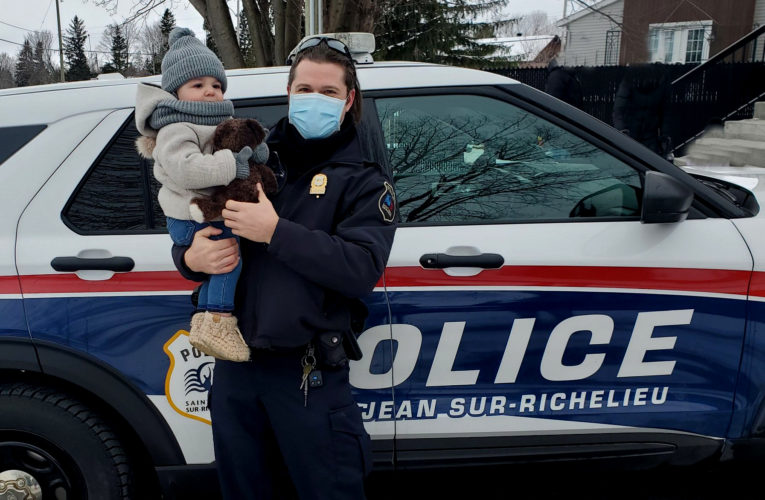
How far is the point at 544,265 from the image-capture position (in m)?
2.12

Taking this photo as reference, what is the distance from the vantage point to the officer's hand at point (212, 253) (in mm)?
1604

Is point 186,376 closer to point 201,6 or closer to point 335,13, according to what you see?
point 335,13

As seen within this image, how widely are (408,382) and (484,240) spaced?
1.72ft

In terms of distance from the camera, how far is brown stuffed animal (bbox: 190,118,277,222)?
158 cm

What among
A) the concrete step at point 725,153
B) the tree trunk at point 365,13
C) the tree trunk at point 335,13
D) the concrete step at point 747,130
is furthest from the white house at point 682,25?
the tree trunk at point 335,13

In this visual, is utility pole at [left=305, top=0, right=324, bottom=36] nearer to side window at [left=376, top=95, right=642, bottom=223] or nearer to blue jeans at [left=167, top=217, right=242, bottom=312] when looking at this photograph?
side window at [left=376, top=95, right=642, bottom=223]

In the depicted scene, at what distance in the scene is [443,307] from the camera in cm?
210

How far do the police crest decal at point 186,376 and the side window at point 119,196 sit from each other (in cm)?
39

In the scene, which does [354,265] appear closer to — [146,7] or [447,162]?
[447,162]

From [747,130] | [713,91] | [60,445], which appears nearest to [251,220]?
[60,445]

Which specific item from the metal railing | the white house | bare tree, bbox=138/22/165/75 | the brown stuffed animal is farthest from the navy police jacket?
bare tree, bbox=138/22/165/75

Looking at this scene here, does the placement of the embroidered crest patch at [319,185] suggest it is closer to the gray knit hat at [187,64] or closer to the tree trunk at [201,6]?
the gray knit hat at [187,64]

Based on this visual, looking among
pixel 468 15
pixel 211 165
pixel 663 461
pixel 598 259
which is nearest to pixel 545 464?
pixel 663 461

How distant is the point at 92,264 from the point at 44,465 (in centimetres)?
69
